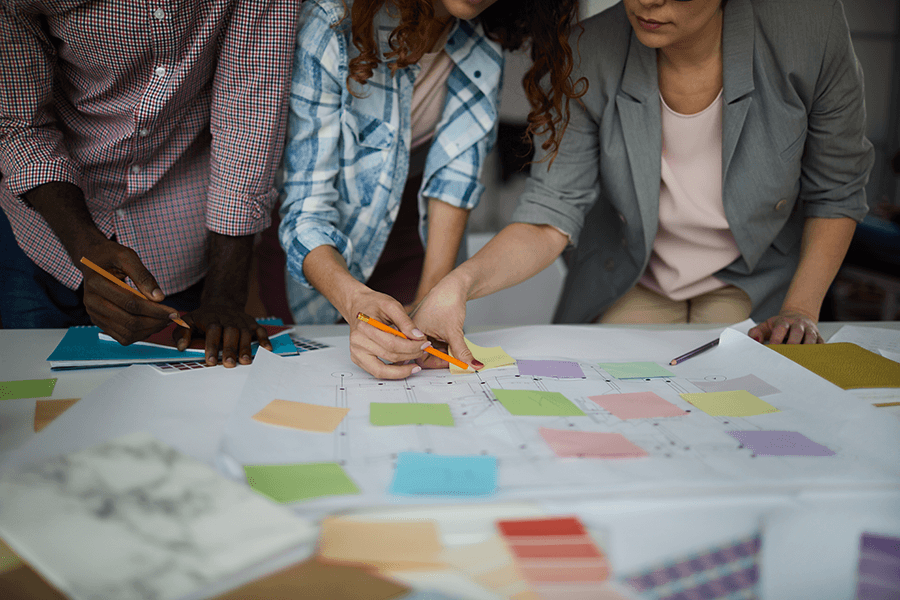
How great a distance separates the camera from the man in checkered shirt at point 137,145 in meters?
0.96

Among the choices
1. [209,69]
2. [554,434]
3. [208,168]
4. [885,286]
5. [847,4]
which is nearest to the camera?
[554,434]

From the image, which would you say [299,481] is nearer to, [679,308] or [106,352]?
[106,352]

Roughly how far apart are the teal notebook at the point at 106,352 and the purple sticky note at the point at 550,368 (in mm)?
339

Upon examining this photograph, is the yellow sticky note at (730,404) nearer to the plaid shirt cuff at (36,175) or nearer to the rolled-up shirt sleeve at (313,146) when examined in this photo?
the rolled-up shirt sleeve at (313,146)

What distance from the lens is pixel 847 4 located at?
4.80 metres

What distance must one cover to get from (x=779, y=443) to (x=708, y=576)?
0.71 ft

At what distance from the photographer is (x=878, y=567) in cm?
50

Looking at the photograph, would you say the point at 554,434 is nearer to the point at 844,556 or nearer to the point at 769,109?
the point at 844,556

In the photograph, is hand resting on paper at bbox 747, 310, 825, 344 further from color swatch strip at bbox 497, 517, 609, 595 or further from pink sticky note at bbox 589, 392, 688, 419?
color swatch strip at bbox 497, 517, 609, 595

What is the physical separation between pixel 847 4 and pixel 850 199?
4676mm

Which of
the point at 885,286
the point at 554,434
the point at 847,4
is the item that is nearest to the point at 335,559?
the point at 554,434

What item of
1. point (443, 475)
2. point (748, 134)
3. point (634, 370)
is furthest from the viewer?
point (748, 134)

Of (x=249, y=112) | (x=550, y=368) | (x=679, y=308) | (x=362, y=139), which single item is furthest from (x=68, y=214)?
(x=679, y=308)

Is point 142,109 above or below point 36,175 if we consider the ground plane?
above
